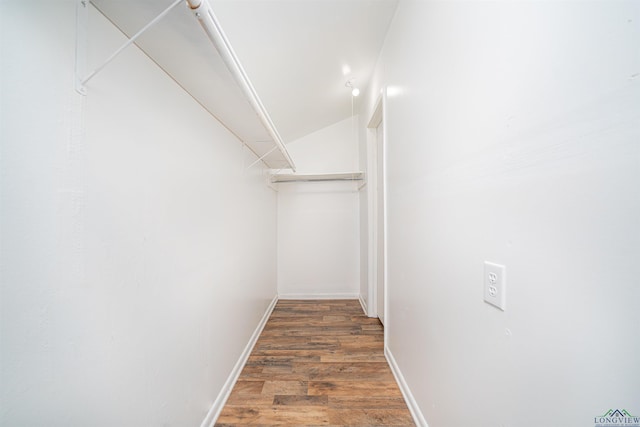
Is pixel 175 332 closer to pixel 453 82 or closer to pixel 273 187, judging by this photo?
pixel 453 82

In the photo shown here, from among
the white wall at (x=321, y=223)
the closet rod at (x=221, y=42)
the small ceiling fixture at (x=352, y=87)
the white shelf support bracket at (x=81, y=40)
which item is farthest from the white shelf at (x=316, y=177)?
the white shelf support bracket at (x=81, y=40)

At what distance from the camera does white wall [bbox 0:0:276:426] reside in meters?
0.46

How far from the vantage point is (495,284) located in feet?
2.22

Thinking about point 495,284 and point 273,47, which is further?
point 273,47

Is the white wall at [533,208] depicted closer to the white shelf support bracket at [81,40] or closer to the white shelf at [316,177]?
the white shelf support bracket at [81,40]

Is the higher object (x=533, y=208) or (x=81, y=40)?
(x=81, y=40)

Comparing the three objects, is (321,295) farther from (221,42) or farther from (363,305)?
(221,42)

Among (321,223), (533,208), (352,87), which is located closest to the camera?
(533,208)

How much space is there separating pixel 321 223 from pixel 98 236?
2594 millimetres

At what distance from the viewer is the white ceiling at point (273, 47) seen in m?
0.65

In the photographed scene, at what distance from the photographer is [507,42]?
0.62m

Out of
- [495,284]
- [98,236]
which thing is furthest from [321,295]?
[98,236]

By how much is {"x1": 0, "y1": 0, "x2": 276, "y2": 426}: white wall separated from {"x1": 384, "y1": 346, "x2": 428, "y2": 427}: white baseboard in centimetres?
118

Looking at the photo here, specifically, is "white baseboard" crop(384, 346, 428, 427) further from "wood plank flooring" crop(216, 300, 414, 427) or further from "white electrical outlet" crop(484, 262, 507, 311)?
"white electrical outlet" crop(484, 262, 507, 311)
